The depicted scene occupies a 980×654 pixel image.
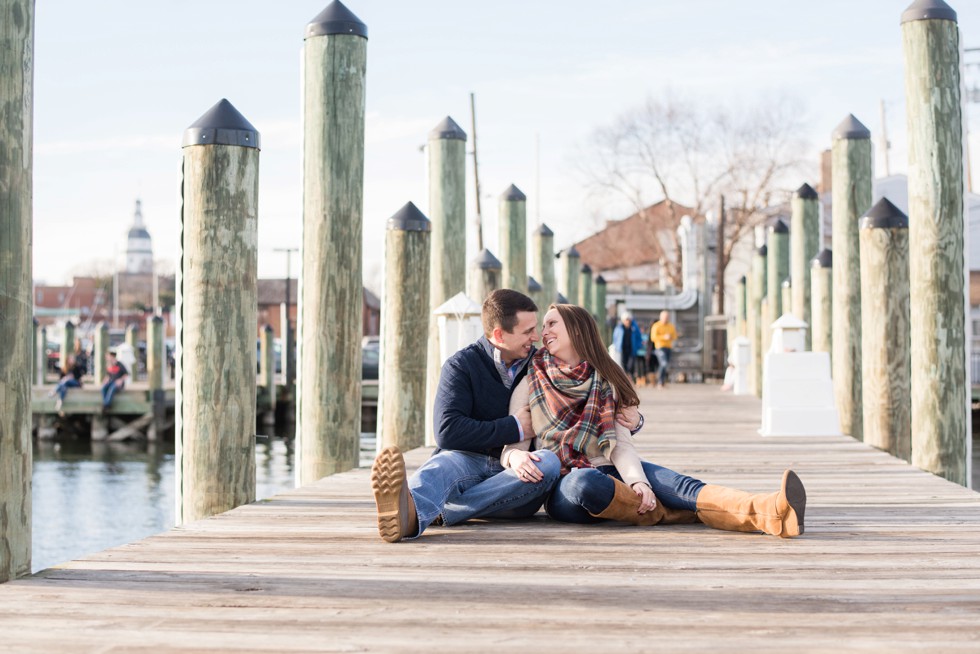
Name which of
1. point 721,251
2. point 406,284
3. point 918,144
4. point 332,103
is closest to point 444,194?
point 406,284

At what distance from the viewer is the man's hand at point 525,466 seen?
529cm

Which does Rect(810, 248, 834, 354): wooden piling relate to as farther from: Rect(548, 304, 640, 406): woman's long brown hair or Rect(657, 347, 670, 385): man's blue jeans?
Rect(548, 304, 640, 406): woman's long brown hair

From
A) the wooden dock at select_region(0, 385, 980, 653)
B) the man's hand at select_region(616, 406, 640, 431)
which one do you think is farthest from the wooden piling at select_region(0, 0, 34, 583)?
the man's hand at select_region(616, 406, 640, 431)

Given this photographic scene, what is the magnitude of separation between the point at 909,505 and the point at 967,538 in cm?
106

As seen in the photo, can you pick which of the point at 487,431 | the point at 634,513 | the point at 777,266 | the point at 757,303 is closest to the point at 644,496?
the point at 634,513

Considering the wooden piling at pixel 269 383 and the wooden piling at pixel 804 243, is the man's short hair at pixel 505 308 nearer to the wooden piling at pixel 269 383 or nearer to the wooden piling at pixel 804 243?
the wooden piling at pixel 804 243

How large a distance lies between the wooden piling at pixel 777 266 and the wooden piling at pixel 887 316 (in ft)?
31.6

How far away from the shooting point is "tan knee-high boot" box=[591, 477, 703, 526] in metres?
5.32

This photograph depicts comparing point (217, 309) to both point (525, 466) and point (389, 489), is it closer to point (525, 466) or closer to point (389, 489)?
point (389, 489)

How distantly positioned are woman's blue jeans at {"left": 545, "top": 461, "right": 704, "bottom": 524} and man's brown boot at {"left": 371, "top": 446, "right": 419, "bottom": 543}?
74 cm

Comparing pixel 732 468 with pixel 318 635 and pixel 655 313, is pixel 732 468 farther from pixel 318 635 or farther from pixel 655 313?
pixel 655 313

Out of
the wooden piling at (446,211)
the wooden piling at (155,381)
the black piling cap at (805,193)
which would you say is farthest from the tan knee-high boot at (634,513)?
the wooden piling at (155,381)

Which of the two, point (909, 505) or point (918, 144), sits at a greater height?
point (918, 144)

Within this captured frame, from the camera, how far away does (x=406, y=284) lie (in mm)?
9469
